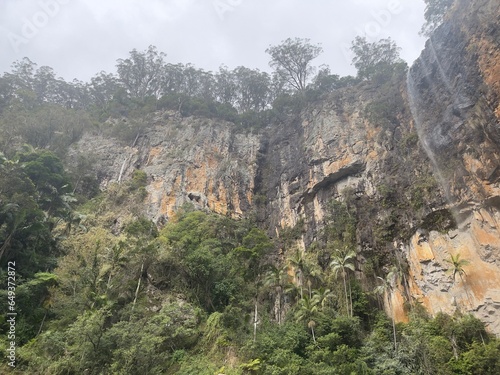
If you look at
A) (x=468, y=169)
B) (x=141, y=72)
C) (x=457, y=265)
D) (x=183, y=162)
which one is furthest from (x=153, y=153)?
(x=457, y=265)

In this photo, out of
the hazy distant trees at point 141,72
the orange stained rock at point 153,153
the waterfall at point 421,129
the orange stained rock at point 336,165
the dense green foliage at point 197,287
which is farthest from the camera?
the hazy distant trees at point 141,72

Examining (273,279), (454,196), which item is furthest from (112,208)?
(454,196)

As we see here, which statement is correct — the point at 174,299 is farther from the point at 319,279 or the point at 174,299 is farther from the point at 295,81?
the point at 295,81

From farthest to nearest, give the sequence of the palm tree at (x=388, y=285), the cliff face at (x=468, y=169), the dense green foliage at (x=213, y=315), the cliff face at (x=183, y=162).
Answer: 1. the cliff face at (x=183, y=162)
2. the palm tree at (x=388, y=285)
3. the cliff face at (x=468, y=169)
4. the dense green foliage at (x=213, y=315)

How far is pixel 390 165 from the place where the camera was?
2445 centimetres

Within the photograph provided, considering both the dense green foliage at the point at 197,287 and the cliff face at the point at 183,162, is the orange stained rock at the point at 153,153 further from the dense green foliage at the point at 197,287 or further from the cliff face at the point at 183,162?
the dense green foliage at the point at 197,287

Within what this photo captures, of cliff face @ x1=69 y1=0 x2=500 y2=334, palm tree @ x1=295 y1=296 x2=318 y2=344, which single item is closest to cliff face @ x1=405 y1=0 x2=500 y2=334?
cliff face @ x1=69 y1=0 x2=500 y2=334

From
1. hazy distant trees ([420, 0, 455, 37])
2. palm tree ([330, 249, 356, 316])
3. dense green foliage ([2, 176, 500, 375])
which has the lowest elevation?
dense green foliage ([2, 176, 500, 375])

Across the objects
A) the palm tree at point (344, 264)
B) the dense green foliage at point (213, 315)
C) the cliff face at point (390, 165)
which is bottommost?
the dense green foliage at point (213, 315)

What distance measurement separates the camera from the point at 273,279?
21125 millimetres

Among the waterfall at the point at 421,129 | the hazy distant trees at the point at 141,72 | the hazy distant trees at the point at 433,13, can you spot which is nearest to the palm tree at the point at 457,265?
the waterfall at the point at 421,129

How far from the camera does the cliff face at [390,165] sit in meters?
18.2

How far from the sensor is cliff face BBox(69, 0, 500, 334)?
1816cm

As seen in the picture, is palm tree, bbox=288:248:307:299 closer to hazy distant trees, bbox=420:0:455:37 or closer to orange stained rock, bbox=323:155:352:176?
orange stained rock, bbox=323:155:352:176
